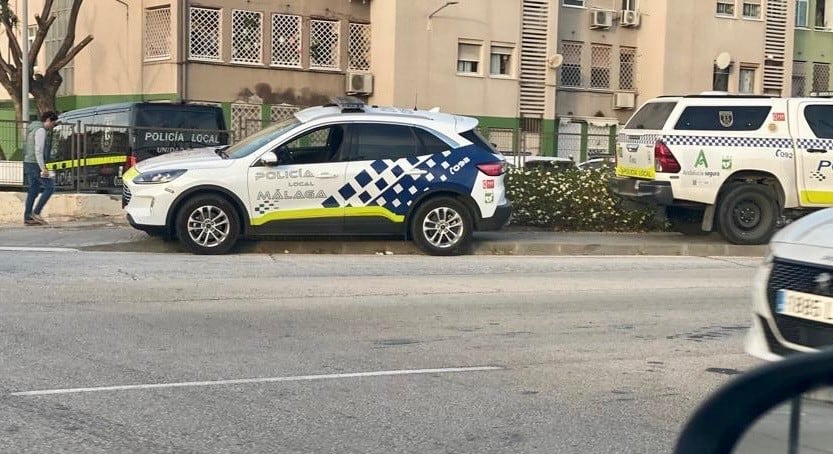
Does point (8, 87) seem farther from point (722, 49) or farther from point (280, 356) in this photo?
point (280, 356)

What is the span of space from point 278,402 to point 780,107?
11.2 m

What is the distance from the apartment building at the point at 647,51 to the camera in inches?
1448

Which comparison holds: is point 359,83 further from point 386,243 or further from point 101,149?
point 386,243

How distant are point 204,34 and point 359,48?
502 centimetres

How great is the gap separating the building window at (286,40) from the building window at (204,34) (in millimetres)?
1748

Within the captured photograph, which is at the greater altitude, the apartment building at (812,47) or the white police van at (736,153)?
the apartment building at (812,47)

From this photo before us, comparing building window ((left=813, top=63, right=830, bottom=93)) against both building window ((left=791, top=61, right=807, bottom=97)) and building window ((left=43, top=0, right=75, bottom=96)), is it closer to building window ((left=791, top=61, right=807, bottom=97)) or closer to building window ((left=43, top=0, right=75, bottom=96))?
building window ((left=791, top=61, right=807, bottom=97))

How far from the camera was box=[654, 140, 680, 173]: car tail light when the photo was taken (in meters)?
15.5

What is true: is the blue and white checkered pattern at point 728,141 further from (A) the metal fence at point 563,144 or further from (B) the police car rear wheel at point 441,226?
(A) the metal fence at point 563,144

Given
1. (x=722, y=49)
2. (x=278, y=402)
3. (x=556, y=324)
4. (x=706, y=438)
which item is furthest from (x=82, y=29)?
(x=706, y=438)

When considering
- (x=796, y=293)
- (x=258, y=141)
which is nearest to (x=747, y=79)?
(x=258, y=141)

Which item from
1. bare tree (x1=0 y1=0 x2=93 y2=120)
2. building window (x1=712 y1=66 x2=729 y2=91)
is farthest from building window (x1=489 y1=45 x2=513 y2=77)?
bare tree (x1=0 y1=0 x2=93 y2=120)

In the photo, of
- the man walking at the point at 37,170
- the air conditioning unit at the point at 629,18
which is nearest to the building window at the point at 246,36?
the air conditioning unit at the point at 629,18

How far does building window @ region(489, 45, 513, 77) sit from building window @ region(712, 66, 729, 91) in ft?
26.0
